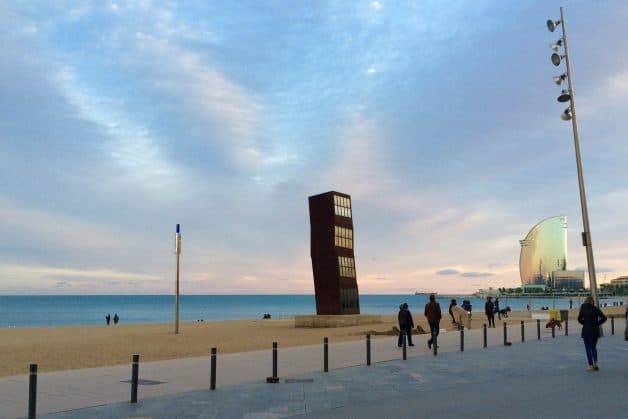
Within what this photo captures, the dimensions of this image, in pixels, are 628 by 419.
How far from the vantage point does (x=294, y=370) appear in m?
15.3

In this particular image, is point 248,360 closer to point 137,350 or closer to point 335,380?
point 335,380

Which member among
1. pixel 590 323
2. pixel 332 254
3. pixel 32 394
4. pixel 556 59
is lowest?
pixel 32 394

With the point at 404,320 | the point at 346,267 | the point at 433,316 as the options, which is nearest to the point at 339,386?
the point at 404,320

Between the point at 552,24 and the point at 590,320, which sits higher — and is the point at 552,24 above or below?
above

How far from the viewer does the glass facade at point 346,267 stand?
1654 inches

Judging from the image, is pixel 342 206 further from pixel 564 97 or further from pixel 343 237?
pixel 564 97

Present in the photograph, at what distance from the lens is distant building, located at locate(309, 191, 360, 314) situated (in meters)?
41.7

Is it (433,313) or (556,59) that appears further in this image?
(556,59)

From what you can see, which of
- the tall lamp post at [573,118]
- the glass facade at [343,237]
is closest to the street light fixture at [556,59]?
the tall lamp post at [573,118]

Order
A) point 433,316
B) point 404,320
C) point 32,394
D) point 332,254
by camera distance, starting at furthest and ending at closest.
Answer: point 332,254 < point 433,316 < point 404,320 < point 32,394

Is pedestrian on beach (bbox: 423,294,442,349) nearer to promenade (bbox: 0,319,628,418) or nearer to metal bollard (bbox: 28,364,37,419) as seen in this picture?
promenade (bbox: 0,319,628,418)

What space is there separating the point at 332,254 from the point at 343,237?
1.69 metres

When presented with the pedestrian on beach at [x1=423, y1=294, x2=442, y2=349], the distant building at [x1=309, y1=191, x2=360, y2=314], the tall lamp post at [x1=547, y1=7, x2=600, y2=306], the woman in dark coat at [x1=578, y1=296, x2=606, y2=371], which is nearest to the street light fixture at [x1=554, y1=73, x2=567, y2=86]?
the tall lamp post at [x1=547, y1=7, x2=600, y2=306]

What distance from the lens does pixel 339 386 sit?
12484 mm
